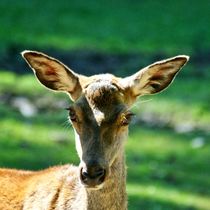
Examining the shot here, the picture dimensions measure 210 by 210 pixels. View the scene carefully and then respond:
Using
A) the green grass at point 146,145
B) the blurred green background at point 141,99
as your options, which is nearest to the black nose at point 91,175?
the blurred green background at point 141,99

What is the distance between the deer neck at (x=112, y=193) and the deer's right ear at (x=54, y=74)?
76 cm

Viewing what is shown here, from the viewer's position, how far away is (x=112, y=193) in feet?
35.7

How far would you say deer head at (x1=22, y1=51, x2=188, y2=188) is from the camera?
33.8ft

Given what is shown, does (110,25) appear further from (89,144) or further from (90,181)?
(90,181)

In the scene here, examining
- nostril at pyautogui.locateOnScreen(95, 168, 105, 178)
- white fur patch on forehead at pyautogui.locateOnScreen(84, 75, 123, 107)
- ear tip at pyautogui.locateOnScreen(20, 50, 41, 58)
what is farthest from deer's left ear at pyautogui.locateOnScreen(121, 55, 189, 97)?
nostril at pyautogui.locateOnScreen(95, 168, 105, 178)

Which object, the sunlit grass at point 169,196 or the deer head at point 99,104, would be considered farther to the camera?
the sunlit grass at point 169,196

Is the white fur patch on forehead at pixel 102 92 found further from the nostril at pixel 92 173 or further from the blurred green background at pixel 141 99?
the blurred green background at pixel 141 99

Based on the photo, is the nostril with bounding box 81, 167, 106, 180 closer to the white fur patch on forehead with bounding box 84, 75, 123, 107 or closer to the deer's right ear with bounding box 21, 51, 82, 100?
the white fur patch on forehead with bounding box 84, 75, 123, 107

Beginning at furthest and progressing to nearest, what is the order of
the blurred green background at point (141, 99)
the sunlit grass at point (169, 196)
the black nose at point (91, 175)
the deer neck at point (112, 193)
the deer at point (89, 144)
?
1. the blurred green background at point (141, 99)
2. the sunlit grass at point (169, 196)
3. the deer neck at point (112, 193)
4. the deer at point (89, 144)
5. the black nose at point (91, 175)

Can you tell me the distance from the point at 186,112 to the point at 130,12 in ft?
28.9

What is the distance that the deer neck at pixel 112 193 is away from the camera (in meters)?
10.8

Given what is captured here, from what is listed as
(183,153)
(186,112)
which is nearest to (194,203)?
(183,153)

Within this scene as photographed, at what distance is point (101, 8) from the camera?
93.6 feet

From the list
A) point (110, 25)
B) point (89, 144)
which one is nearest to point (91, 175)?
point (89, 144)
